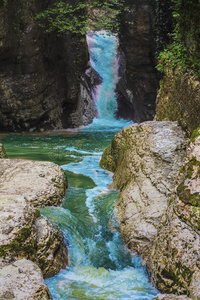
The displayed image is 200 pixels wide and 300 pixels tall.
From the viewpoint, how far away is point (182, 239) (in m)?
3.70

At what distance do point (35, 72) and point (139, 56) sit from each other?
18.7 ft

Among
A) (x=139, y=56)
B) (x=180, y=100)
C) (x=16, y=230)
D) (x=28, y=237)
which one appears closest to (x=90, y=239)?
(x=28, y=237)

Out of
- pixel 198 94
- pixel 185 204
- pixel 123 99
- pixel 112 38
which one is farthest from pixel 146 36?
pixel 185 204

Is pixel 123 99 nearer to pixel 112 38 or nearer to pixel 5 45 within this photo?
pixel 112 38

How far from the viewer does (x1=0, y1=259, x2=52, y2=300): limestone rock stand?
3229 millimetres

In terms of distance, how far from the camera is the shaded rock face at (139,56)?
1529 centimetres

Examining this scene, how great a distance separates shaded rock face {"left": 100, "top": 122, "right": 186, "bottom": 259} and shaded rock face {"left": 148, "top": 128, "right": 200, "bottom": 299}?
50 cm

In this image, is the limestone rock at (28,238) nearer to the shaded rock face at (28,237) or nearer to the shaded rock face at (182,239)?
the shaded rock face at (28,237)

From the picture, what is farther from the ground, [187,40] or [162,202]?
[187,40]

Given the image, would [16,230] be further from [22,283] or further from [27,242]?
[22,283]

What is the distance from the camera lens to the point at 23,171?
6512 millimetres

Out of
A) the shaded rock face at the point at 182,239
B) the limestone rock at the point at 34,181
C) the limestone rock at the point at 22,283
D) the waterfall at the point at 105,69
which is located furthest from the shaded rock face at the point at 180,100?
the waterfall at the point at 105,69

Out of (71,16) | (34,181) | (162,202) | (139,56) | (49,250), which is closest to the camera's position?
(49,250)

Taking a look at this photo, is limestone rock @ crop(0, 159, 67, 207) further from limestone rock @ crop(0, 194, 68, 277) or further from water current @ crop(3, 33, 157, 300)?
limestone rock @ crop(0, 194, 68, 277)
